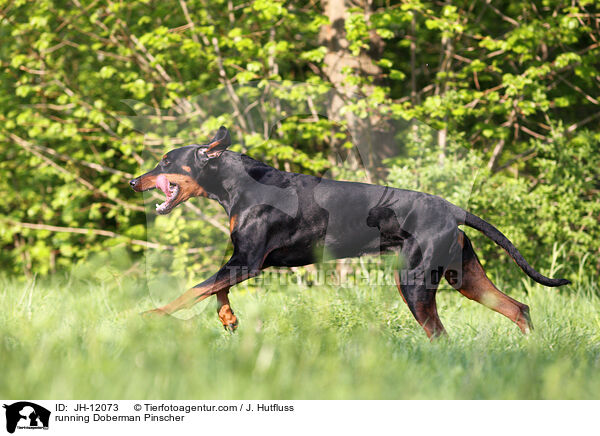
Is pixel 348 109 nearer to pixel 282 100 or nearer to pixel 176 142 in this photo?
pixel 282 100

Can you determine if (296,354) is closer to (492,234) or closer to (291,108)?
(492,234)

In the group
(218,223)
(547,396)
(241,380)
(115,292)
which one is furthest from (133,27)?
(547,396)

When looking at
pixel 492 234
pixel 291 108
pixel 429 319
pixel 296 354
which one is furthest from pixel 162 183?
pixel 291 108

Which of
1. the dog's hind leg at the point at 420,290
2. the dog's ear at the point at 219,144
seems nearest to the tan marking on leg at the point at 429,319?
the dog's hind leg at the point at 420,290

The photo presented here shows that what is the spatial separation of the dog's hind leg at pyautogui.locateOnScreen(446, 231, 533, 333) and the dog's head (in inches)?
68.5

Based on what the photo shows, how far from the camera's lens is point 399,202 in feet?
13.1

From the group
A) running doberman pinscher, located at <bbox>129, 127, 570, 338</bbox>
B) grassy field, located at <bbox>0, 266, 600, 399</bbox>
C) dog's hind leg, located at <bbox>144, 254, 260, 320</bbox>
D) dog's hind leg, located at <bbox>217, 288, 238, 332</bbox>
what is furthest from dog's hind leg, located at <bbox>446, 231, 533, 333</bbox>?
dog's hind leg, located at <bbox>217, 288, 238, 332</bbox>

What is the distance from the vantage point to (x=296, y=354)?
3.52 meters

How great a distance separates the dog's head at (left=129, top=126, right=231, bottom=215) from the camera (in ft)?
12.8

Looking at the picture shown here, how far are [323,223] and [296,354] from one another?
93 centimetres

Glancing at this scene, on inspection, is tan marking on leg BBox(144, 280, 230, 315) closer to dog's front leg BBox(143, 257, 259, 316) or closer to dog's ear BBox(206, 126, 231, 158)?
dog's front leg BBox(143, 257, 259, 316)

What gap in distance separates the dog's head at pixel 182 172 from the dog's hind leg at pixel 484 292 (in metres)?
1.74

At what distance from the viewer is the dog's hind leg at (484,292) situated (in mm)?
4074
